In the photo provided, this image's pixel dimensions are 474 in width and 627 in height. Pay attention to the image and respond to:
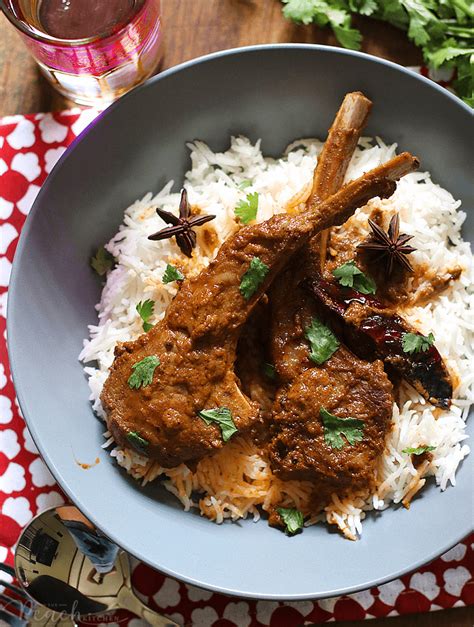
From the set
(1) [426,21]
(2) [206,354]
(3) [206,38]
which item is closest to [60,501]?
(2) [206,354]

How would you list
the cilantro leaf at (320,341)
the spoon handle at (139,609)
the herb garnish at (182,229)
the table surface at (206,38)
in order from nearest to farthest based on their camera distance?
1. the cilantro leaf at (320,341)
2. the herb garnish at (182,229)
3. the spoon handle at (139,609)
4. the table surface at (206,38)

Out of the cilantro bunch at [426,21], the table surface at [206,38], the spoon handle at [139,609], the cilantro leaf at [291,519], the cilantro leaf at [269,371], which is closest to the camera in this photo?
the cilantro leaf at [291,519]

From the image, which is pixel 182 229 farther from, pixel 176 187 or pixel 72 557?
pixel 72 557

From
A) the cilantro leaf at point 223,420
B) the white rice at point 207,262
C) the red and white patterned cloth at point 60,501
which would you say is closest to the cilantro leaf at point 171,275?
the white rice at point 207,262

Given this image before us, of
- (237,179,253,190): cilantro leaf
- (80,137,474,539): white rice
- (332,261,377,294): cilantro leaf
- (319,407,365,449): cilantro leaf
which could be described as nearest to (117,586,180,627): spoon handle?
(80,137,474,539): white rice

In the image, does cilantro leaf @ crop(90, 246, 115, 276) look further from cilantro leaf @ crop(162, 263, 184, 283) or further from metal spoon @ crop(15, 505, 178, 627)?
metal spoon @ crop(15, 505, 178, 627)

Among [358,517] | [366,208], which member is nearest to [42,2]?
[366,208]

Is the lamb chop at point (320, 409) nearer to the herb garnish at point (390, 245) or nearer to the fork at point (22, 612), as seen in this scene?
the herb garnish at point (390, 245)
